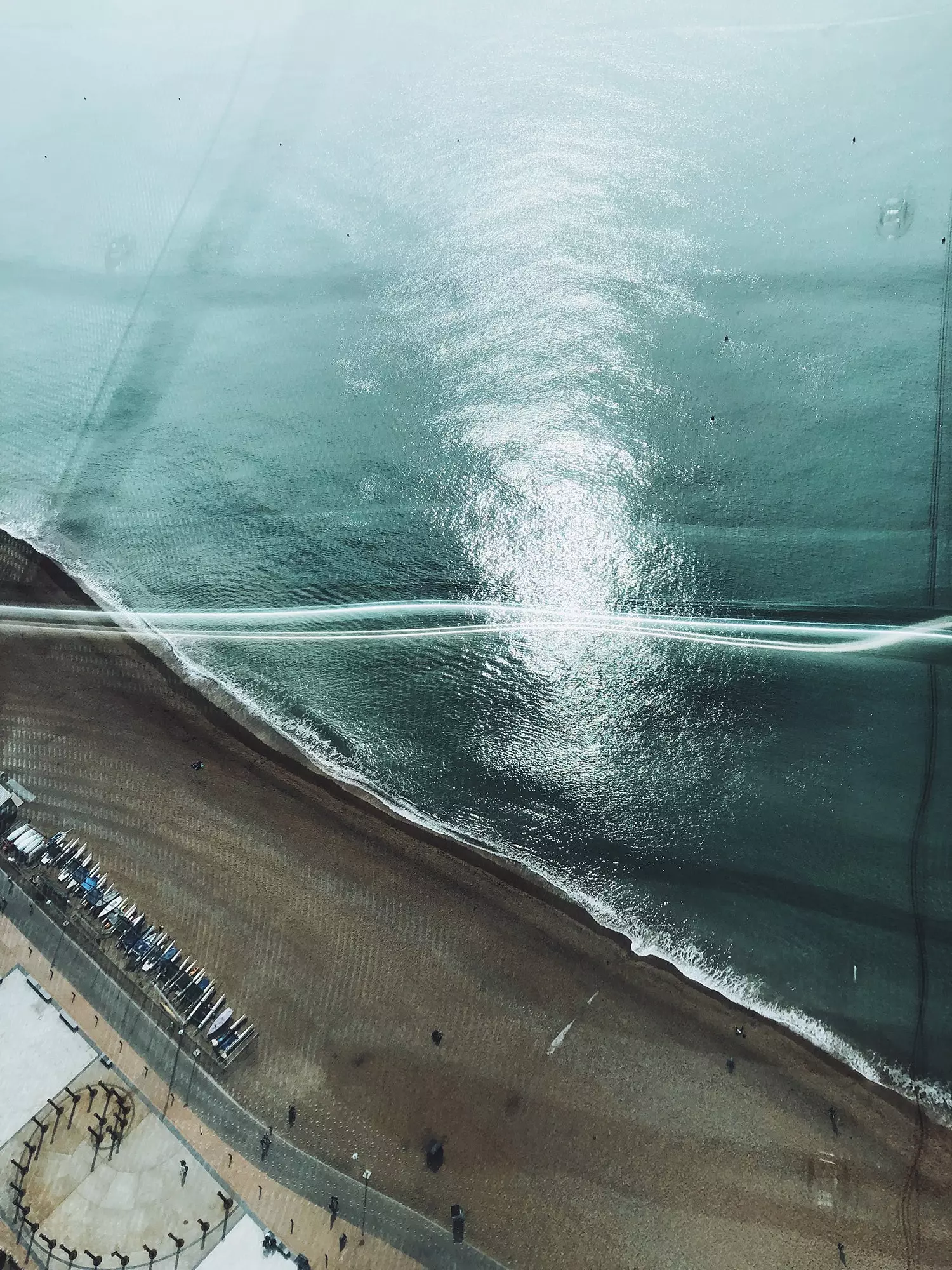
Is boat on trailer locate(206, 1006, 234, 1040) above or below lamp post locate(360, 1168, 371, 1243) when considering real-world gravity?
above

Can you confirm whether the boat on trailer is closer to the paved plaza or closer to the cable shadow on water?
the paved plaza

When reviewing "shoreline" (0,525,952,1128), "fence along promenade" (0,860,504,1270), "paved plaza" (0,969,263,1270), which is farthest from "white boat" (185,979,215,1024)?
"shoreline" (0,525,952,1128)

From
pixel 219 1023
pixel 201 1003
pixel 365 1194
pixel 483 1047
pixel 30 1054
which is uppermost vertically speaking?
pixel 30 1054

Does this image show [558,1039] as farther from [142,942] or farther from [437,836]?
[142,942]

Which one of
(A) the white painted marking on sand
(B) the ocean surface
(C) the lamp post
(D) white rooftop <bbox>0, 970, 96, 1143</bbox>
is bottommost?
(C) the lamp post

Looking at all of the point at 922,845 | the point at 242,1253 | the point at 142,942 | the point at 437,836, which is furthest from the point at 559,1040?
the point at 142,942

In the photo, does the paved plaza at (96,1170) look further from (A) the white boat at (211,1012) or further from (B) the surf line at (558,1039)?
(B) the surf line at (558,1039)
